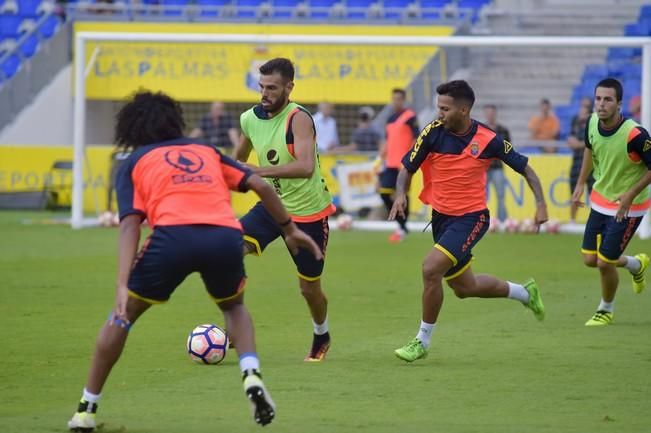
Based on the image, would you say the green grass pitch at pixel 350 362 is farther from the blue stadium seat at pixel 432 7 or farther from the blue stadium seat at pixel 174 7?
the blue stadium seat at pixel 432 7

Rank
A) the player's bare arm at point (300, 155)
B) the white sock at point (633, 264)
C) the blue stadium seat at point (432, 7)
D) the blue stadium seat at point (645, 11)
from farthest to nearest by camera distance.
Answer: the blue stadium seat at point (432, 7) < the blue stadium seat at point (645, 11) < the white sock at point (633, 264) < the player's bare arm at point (300, 155)

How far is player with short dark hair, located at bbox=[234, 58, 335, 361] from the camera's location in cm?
918

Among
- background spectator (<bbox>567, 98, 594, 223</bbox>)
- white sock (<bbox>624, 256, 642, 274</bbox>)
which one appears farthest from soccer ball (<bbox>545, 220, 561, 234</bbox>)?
white sock (<bbox>624, 256, 642, 274</bbox>)

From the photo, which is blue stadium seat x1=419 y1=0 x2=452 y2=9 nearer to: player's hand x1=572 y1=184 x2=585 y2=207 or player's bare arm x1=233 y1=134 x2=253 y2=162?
player's hand x1=572 y1=184 x2=585 y2=207

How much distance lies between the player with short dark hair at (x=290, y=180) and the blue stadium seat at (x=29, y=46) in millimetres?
21251

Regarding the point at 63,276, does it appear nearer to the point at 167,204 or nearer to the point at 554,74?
the point at 167,204

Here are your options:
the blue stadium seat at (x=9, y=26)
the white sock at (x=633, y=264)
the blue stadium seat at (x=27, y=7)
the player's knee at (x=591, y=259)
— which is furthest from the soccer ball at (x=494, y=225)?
the blue stadium seat at (x=27, y=7)

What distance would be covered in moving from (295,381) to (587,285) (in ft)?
23.1

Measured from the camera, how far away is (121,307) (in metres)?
6.60

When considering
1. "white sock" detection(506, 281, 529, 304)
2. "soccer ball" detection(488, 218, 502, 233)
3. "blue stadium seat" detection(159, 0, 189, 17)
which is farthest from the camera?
"blue stadium seat" detection(159, 0, 189, 17)

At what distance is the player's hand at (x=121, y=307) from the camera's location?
6555mm

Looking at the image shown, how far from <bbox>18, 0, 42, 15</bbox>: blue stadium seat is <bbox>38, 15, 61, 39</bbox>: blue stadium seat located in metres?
1.22

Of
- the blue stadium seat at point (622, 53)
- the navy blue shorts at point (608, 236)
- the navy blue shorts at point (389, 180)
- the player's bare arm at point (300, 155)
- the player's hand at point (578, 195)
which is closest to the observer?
the player's bare arm at point (300, 155)

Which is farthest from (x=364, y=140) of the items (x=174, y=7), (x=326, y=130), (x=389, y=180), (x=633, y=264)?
(x=633, y=264)
